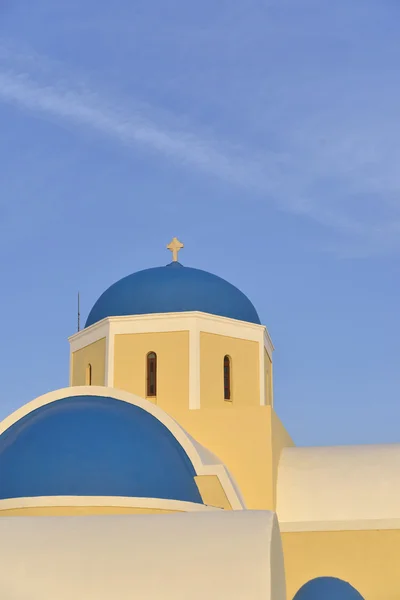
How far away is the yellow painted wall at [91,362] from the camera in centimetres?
1542

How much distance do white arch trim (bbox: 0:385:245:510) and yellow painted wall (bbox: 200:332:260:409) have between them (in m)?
2.19

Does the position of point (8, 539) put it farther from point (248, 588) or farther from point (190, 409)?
point (190, 409)

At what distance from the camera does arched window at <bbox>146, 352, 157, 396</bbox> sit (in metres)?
15.0

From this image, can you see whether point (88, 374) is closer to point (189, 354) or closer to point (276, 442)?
point (189, 354)

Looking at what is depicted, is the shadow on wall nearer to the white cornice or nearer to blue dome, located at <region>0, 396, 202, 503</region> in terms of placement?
blue dome, located at <region>0, 396, 202, 503</region>

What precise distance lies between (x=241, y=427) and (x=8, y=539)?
5636 millimetres

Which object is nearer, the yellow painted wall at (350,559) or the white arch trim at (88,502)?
the white arch trim at (88,502)

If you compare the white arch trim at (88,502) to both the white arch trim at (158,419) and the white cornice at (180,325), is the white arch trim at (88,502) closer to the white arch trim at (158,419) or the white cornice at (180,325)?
the white arch trim at (158,419)

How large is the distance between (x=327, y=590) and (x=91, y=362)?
6177 millimetres

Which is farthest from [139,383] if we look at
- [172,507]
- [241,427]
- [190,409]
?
[172,507]

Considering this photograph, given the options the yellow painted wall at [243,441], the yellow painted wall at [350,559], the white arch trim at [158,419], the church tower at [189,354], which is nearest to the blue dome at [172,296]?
the church tower at [189,354]

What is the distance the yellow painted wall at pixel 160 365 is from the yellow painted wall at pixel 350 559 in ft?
11.1

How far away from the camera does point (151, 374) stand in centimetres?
1508

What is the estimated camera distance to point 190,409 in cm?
1445
